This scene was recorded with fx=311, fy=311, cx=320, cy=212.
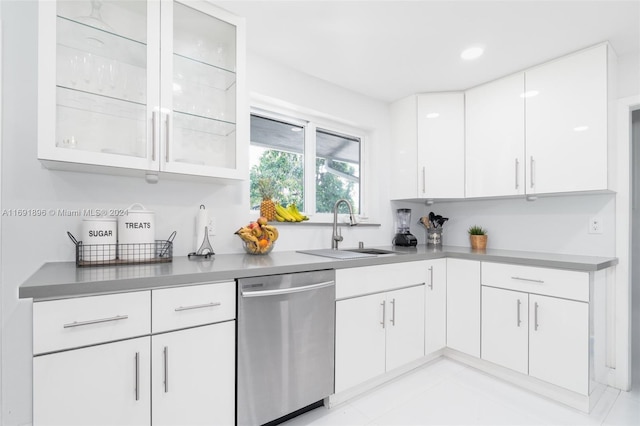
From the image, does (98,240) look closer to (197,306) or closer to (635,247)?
(197,306)

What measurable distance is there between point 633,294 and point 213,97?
3.14m

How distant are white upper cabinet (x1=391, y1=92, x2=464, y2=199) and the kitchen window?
0.46 m

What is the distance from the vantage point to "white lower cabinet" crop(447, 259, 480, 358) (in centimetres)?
224

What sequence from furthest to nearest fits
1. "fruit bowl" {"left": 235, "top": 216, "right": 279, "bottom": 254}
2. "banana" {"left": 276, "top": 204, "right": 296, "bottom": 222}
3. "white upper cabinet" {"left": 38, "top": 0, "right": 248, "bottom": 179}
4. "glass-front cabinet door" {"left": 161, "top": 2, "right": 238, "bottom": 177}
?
"banana" {"left": 276, "top": 204, "right": 296, "bottom": 222} < "fruit bowl" {"left": 235, "top": 216, "right": 279, "bottom": 254} < "glass-front cabinet door" {"left": 161, "top": 2, "right": 238, "bottom": 177} < "white upper cabinet" {"left": 38, "top": 0, "right": 248, "bottom": 179}

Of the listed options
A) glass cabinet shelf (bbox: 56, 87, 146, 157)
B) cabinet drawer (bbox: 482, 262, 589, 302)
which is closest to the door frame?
cabinet drawer (bbox: 482, 262, 589, 302)

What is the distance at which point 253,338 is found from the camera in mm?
1443

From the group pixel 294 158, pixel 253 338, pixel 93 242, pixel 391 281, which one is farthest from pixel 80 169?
pixel 391 281

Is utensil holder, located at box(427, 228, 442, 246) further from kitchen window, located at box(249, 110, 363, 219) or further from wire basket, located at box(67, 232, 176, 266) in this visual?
wire basket, located at box(67, 232, 176, 266)

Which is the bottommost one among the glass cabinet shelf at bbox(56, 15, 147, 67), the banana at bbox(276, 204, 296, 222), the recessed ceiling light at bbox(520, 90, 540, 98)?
the banana at bbox(276, 204, 296, 222)

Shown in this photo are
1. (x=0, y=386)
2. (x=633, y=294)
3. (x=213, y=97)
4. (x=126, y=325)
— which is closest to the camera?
(x=126, y=325)

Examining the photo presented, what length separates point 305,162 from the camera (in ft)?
8.55

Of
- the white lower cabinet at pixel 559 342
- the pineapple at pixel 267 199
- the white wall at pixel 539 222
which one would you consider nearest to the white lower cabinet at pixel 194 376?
the pineapple at pixel 267 199

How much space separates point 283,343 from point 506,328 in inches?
60.2

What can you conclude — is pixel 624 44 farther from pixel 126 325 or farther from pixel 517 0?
pixel 126 325
